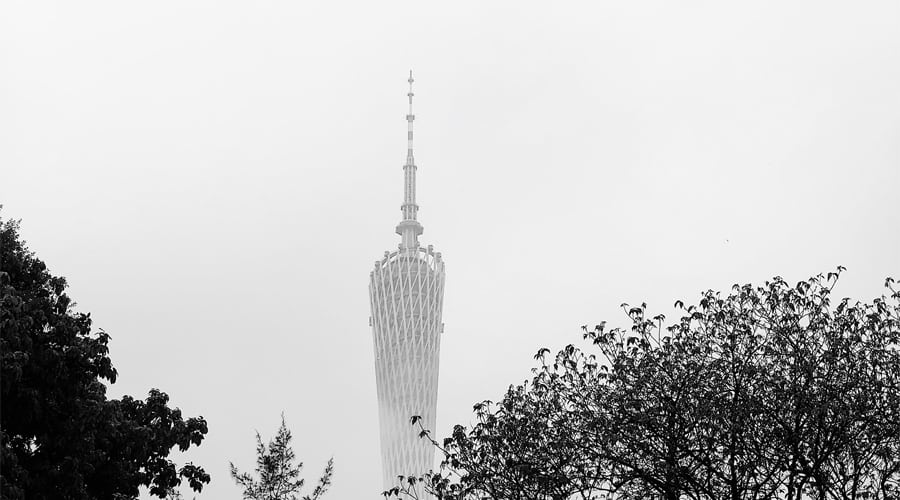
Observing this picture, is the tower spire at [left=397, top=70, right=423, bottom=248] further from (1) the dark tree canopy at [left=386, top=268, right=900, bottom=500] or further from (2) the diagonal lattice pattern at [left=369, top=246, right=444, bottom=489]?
(1) the dark tree canopy at [left=386, top=268, right=900, bottom=500]

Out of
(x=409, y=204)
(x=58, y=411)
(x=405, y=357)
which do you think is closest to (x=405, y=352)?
(x=405, y=357)

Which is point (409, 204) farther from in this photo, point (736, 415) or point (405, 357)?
point (736, 415)

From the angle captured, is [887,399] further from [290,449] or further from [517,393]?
[290,449]

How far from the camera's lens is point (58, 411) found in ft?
84.9

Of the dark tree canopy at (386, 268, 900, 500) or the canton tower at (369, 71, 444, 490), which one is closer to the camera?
the dark tree canopy at (386, 268, 900, 500)

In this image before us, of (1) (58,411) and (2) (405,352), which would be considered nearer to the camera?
(1) (58,411)

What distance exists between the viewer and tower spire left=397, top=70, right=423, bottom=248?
174 m

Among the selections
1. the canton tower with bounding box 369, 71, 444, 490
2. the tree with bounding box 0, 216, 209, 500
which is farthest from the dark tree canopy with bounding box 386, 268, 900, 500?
the canton tower with bounding box 369, 71, 444, 490

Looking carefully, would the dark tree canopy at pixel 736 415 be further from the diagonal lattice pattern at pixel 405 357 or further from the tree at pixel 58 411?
the diagonal lattice pattern at pixel 405 357

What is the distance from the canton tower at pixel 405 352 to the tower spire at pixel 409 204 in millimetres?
8490

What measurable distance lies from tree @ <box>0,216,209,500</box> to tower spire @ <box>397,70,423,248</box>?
143 m

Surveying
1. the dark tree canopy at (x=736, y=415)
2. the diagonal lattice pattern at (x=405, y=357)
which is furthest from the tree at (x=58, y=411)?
the diagonal lattice pattern at (x=405, y=357)

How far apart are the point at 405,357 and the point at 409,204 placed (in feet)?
90.2

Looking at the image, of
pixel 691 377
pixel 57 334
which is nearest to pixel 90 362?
pixel 57 334
